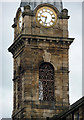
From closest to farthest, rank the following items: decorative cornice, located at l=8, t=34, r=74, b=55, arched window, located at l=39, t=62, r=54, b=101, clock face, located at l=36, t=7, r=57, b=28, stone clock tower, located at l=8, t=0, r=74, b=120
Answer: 1. stone clock tower, located at l=8, t=0, r=74, b=120
2. arched window, located at l=39, t=62, r=54, b=101
3. decorative cornice, located at l=8, t=34, r=74, b=55
4. clock face, located at l=36, t=7, r=57, b=28

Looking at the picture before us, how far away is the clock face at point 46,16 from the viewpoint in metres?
69.4

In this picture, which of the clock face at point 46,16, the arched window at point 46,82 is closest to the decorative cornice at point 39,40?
the clock face at point 46,16

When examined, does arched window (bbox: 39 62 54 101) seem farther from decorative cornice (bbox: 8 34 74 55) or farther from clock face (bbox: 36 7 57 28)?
clock face (bbox: 36 7 57 28)

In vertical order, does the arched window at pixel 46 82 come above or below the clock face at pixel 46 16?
below

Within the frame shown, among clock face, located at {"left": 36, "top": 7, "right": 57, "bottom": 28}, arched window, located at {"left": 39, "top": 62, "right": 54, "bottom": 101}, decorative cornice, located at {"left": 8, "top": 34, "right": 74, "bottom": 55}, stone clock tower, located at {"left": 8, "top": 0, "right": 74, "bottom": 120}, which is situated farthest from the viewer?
clock face, located at {"left": 36, "top": 7, "right": 57, "bottom": 28}

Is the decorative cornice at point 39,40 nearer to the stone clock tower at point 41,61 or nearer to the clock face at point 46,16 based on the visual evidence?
the stone clock tower at point 41,61

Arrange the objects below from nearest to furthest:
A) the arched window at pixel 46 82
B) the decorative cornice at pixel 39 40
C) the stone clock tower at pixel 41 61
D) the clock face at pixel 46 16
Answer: the stone clock tower at pixel 41 61 → the arched window at pixel 46 82 → the decorative cornice at pixel 39 40 → the clock face at pixel 46 16

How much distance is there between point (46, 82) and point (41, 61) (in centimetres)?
205

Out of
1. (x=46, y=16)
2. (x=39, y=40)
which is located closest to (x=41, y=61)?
(x=39, y=40)

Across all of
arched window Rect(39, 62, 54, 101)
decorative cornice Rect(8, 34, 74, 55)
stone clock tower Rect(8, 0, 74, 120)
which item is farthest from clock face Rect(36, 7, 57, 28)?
arched window Rect(39, 62, 54, 101)

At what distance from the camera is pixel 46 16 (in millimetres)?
69312

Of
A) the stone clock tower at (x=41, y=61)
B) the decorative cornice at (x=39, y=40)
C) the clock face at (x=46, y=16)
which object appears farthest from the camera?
the clock face at (x=46, y=16)

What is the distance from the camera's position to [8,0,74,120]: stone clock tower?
222 feet

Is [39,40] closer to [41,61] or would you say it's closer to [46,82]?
[41,61]
